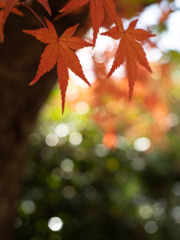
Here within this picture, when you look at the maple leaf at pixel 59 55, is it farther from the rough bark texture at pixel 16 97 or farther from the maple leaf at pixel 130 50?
the rough bark texture at pixel 16 97

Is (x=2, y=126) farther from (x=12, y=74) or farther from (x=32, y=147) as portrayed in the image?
(x=32, y=147)

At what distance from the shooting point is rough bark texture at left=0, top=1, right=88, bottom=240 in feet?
4.45

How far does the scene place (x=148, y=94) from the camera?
2746mm

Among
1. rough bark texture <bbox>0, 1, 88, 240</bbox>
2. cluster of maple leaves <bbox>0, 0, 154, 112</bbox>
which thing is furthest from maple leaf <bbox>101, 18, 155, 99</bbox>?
rough bark texture <bbox>0, 1, 88, 240</bbox>

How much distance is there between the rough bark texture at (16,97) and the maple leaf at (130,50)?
729 mm

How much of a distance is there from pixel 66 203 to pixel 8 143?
157 centimetres

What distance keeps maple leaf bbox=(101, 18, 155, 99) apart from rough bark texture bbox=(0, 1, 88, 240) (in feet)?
2.39

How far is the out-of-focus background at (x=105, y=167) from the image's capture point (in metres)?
2.77

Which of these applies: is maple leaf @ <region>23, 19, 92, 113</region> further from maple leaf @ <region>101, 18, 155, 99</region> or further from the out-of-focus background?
the out-of-focus background

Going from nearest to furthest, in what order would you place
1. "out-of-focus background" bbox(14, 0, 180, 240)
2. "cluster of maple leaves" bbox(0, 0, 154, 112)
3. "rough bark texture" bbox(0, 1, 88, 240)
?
"cluster of maple leaves" bbox(0, 0, 154, 112), "rough bark texture" bbox(0, 1, 88, 240), "out-of-focus background" bbox(14, 0, 180, 240)

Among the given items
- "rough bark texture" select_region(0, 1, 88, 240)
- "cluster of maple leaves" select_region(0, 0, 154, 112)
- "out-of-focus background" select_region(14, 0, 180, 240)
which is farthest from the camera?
"out-of-focus background" select_region(14, 0, 180, 240)

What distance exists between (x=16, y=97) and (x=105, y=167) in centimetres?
220

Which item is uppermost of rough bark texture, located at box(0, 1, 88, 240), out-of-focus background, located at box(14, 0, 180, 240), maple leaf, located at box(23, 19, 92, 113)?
maple leaf, located at box(23, 19, 92, 113)

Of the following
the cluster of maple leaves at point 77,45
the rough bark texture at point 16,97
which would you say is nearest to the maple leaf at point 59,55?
the cluster of maple leaves at point 77,45
